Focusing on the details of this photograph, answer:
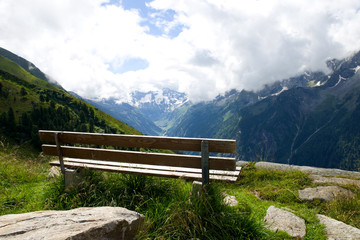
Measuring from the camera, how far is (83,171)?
568 centimetres

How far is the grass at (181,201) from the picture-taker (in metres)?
3.84

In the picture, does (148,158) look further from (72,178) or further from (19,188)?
(19,188)

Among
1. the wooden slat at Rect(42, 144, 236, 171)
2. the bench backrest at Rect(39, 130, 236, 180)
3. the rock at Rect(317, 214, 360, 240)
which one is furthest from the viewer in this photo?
the wooden slat at Rect(42, 144, 236, 171)

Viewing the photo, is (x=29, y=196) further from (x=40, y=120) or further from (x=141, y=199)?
(x=40, y=120)

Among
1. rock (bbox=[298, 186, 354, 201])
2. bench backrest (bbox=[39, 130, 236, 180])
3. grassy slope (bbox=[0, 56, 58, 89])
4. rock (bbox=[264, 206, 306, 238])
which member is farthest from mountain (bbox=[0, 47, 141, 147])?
grassy slope (bbox=[0, 56, 58, 89])

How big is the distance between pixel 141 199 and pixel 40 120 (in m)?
102

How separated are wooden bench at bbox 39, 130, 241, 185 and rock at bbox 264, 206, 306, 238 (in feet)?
4.30

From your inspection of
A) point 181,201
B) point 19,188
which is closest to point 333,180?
point 181,201

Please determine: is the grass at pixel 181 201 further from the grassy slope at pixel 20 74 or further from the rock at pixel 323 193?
the grassy slope at pixel 20 74

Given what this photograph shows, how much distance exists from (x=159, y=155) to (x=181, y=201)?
118 cm

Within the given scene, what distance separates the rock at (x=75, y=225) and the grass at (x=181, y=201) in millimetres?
457

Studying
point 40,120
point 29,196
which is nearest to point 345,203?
point 29,196

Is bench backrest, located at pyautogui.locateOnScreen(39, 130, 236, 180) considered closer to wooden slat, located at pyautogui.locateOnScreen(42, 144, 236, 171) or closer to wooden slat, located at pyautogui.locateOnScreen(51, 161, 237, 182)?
wooden slat, located at pyautogui.locateOnScreen(42, 144, 236, 171)

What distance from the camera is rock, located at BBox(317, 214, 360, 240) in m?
4.30
